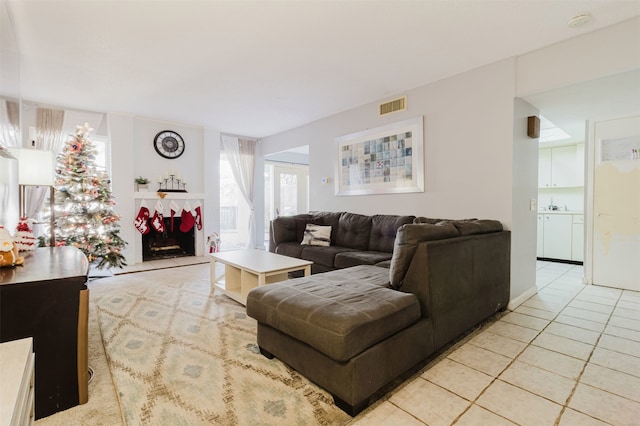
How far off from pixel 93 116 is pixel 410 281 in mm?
5343

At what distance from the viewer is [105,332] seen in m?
2.38

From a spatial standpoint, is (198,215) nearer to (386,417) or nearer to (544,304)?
(386,417)

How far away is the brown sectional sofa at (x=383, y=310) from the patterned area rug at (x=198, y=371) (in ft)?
0.42

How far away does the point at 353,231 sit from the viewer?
13.2ft

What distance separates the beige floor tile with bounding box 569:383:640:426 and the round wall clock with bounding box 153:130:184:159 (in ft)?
19.6

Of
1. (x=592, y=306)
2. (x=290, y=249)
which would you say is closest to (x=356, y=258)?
(x=290, y=249)

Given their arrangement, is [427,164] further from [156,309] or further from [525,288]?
[156,309]

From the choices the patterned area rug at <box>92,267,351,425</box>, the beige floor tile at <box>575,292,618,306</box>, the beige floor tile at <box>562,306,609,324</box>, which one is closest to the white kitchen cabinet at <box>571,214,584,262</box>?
the beige floor tile at <box>575,292,618,306</box>

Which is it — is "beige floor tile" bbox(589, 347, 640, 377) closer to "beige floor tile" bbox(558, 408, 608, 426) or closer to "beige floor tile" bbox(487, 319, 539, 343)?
"beige floor tile" bbox(487, 319, 539, 343)

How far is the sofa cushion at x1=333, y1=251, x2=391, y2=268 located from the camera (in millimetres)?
3144

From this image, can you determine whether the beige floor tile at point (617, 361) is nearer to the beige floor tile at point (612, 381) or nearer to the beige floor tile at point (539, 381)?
the beige floor tile at point (612, 381)

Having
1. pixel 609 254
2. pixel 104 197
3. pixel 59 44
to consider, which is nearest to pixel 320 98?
pixel 59 44

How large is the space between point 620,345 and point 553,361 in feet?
2.25

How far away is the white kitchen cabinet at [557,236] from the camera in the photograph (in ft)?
16.3
